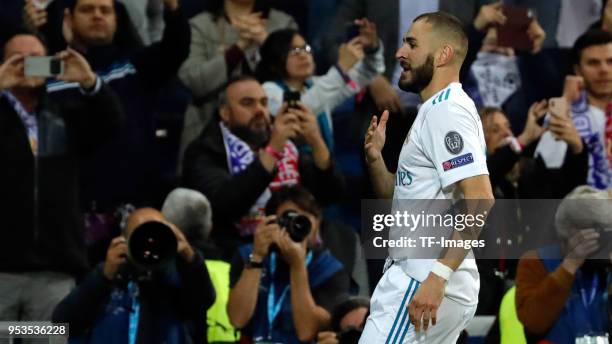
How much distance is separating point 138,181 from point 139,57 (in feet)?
2.53

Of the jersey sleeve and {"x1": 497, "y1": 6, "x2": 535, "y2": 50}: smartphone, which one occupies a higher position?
{"x1": 497, "y1": 6, "x2": 535, "y2": 50}: smartphone

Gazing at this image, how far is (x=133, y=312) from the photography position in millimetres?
6664

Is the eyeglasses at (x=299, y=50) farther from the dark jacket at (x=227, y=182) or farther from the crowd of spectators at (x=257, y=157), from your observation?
the dark jacket at (x=227, y=182)

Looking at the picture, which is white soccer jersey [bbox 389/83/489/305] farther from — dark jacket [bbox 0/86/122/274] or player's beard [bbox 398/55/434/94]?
dark jacket [bbox 0/86/122/274]

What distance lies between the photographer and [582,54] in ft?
28.8

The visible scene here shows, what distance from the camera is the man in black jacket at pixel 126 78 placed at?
8.02 m

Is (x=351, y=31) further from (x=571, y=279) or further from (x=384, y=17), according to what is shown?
(x=571, y=279)

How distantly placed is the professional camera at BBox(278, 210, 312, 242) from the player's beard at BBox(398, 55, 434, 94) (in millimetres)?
1697

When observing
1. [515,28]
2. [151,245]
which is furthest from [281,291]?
[515,28]

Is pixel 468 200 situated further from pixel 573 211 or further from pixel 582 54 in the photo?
pixel 582 54

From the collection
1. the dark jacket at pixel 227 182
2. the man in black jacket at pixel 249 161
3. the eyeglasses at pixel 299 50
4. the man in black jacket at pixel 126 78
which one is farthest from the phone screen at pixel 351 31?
the man in black jacket at pixel 126 78

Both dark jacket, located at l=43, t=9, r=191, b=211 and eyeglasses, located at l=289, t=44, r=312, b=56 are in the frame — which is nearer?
dark jacket, located at l=43, t=9, r=191, b=211

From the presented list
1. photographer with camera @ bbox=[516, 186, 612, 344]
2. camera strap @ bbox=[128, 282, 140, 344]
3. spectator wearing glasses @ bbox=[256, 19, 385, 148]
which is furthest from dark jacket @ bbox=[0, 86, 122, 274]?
photographer with camera @ bbox=[516, 186, 612, 344]

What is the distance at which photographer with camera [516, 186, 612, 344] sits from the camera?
6.51 metres
